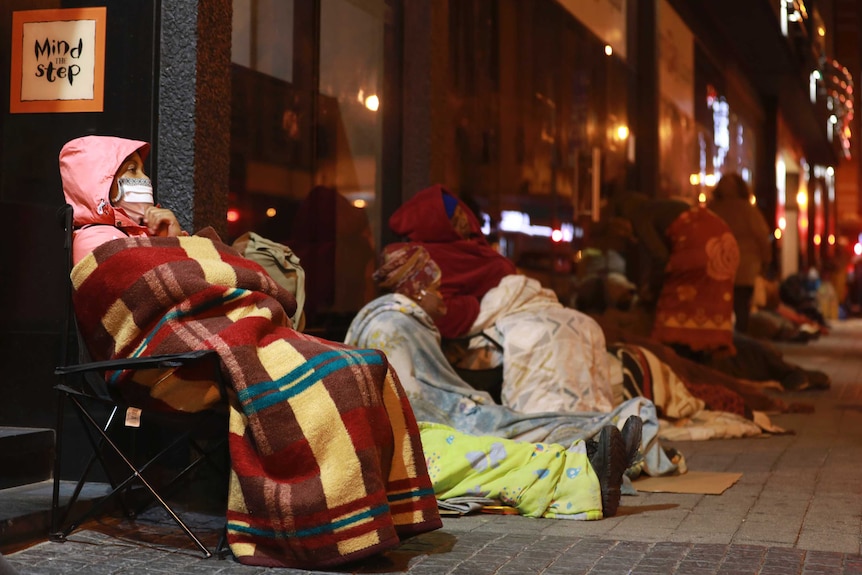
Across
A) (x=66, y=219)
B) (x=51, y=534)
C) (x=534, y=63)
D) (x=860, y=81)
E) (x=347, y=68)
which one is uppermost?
(x=860, y=81)

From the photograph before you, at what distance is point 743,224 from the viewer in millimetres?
12844

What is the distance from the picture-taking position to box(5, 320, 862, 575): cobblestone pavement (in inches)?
145

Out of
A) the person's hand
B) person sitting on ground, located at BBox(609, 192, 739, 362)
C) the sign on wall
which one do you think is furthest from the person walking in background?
the person's hand

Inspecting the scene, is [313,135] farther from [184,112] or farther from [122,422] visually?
[122,422]

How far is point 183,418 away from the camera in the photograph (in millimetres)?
3855

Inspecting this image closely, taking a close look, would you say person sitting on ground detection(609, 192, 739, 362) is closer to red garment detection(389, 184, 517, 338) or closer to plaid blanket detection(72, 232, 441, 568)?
red garment detection(389, 184, 517, 338)

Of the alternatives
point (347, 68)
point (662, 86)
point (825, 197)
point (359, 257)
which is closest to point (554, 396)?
point (359, 257)

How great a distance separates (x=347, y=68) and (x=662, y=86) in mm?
6944

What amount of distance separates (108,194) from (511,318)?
101 inches

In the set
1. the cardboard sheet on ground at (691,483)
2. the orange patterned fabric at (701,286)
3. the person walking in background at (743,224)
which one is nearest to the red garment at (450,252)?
the cardboard sheet on ground at (691,483)

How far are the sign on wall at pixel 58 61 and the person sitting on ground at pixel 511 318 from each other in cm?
220

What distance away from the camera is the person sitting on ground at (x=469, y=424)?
457 centimetres

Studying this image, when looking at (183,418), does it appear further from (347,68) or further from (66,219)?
(347,68)

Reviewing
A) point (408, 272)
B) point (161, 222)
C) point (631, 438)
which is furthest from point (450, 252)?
point (161, 222)
